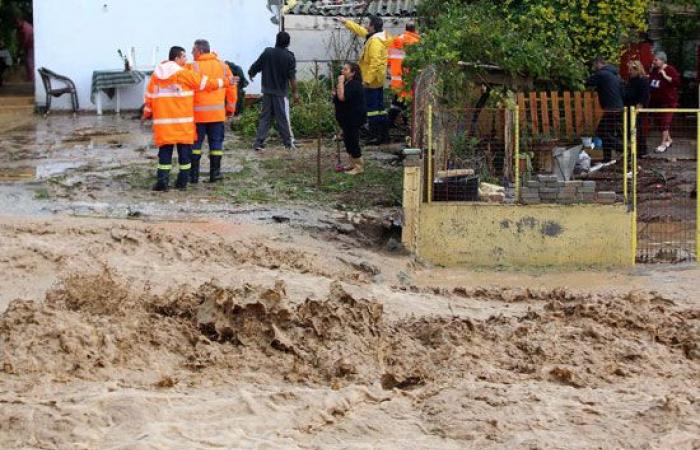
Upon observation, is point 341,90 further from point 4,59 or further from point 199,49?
point 4,59

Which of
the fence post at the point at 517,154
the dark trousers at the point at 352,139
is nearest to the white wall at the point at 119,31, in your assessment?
the dark trousers at the point at 352,139

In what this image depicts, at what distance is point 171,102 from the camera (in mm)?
15953

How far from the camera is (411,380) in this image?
9.56 m

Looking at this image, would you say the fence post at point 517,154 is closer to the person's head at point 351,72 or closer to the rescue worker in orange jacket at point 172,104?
the person's head at point 351,72

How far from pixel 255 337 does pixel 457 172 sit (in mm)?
5426

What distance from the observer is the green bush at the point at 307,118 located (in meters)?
21.2

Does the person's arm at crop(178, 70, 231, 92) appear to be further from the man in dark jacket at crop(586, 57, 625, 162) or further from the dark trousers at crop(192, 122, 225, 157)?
the man in dark jacket at crop(586, 57, 625, 162)

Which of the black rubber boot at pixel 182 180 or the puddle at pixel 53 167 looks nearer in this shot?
the black rubber boot at pixel 182 180

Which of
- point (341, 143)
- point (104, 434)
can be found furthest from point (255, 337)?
point (341, 143)

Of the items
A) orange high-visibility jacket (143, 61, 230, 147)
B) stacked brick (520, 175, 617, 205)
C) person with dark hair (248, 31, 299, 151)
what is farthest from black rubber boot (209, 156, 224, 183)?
stacked brick (520, 175, 617, 205)

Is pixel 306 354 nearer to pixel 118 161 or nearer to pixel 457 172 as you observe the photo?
pixel 457 172

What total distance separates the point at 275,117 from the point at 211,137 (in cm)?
284

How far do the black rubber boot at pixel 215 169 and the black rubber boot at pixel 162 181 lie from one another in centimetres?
78

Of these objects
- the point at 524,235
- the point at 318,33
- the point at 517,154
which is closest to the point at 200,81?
the point at 517,154
